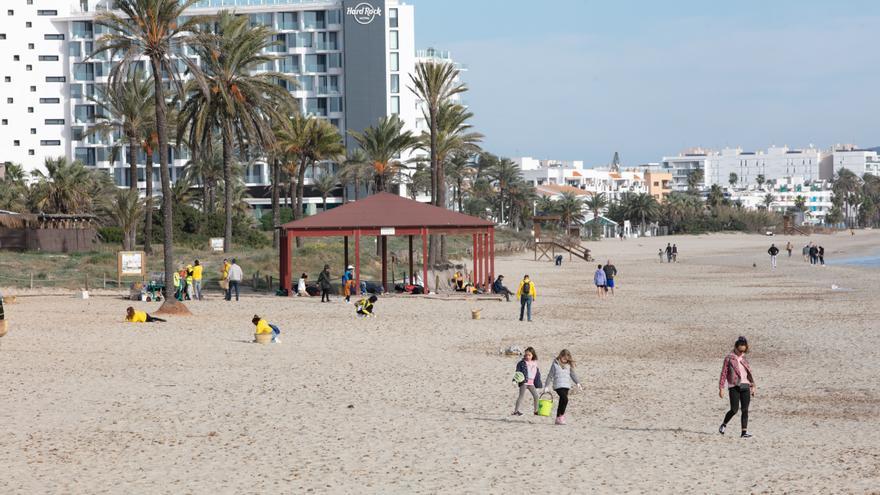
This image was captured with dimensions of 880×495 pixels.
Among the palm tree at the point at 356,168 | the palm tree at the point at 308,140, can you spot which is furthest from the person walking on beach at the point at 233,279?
the palm tree at the point at 356,168

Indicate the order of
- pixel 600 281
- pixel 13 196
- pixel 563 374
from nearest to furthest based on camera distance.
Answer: pixel 563 374 < pixel 600 281 < pixel 13 196

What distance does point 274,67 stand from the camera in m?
103

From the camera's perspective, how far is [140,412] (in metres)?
15.1

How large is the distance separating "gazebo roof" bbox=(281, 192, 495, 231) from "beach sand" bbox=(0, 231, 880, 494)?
5.76 meters

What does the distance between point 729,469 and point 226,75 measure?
37.3m

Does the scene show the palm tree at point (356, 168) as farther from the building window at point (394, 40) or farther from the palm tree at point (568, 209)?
the palm tree at point (568, 209)

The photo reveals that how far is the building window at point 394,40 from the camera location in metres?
102

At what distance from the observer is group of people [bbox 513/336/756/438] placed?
13203mm

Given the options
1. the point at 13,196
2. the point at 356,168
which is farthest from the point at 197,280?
the point at 356,168

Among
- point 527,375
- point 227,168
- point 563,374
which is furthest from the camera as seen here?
point 227,168

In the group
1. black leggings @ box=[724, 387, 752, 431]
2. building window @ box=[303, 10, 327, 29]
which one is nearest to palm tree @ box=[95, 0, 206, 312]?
black leggings @ box=[724, 387, 752, 431]

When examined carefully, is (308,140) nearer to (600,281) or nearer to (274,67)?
(600,281)

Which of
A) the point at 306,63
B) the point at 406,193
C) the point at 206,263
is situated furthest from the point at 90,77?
the point at 206,263

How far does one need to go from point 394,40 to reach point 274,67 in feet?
36.7
